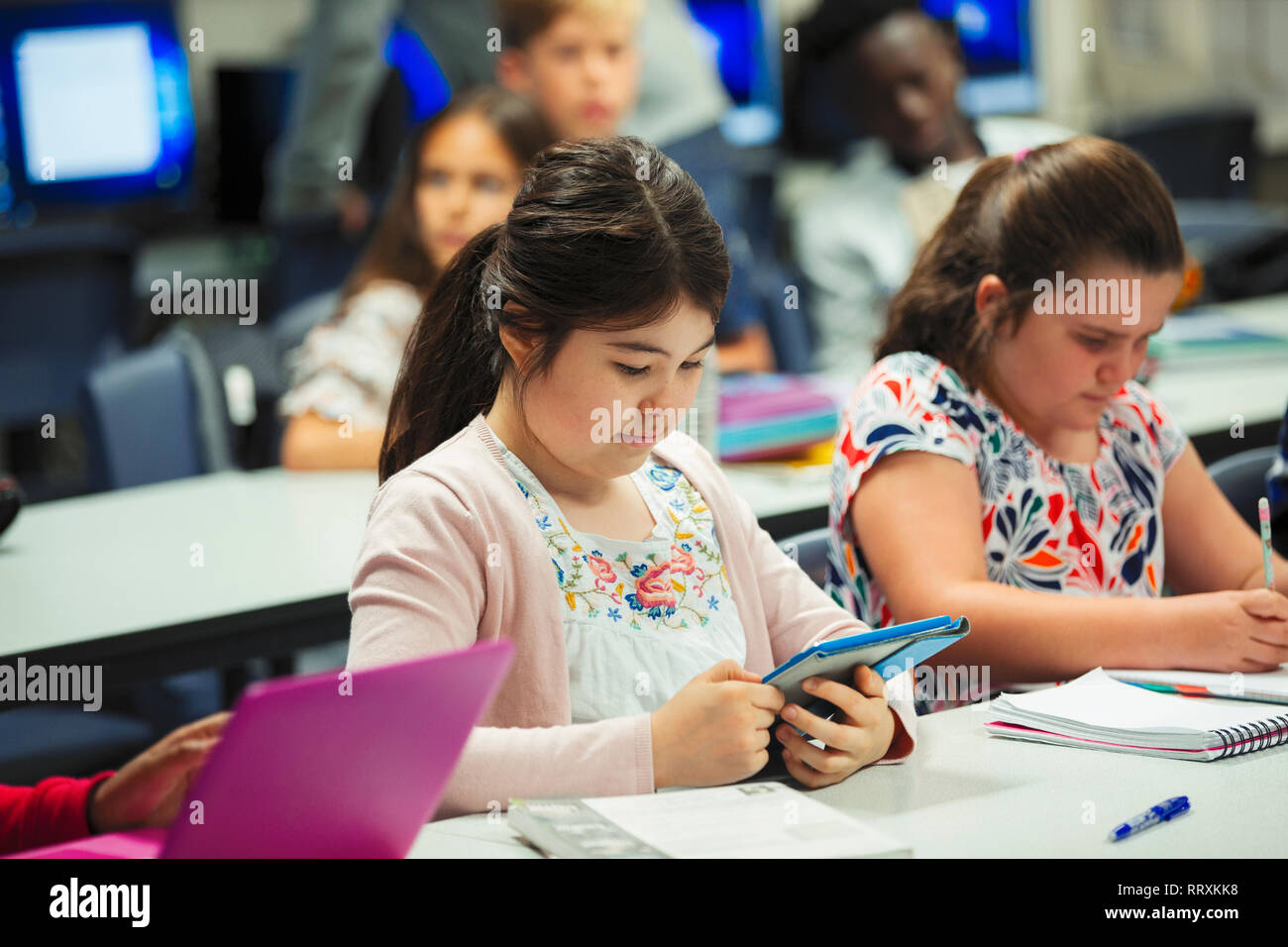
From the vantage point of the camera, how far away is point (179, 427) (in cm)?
251

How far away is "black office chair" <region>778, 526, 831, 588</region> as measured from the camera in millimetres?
1616

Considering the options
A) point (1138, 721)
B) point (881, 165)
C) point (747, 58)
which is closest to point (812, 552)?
point (1138, 721)

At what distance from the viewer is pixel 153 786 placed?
1082 mm

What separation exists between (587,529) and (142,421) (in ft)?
4.64

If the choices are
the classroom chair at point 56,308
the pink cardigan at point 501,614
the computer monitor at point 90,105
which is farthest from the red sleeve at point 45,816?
the computer monitor at point 90,105

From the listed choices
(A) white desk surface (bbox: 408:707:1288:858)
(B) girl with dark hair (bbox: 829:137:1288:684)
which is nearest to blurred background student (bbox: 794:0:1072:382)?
(B) girl with dark hair (bbox: 829:137:1288:684)

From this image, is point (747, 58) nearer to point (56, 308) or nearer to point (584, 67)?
point (584, 67)

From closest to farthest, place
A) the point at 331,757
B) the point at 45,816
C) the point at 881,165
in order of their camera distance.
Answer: the point at 331,757 → the point at 45,816 → the point at 881,165

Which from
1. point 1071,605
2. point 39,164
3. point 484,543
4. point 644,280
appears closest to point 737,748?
point 484,543

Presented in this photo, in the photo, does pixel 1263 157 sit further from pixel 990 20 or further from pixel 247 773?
pixel 247 773

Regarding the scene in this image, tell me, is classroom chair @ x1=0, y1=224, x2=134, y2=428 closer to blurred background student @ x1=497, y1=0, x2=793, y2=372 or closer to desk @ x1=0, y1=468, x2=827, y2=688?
blurred background student @ x1=497, y1=0, x2=793, y2=372

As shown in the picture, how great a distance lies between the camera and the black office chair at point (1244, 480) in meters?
1.83

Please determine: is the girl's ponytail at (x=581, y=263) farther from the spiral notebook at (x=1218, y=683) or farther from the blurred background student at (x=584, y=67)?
the blurred background student at (x=584, y=67)

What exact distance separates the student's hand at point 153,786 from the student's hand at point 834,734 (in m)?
0.43
